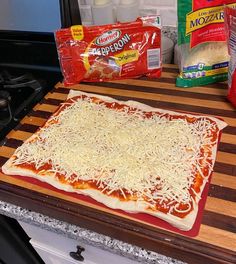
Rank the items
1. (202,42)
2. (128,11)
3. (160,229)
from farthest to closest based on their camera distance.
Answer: (128,11)
(202,42)
(160,229)

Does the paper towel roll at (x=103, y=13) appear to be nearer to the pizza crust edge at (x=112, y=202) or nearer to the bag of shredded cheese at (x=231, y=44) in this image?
the bag of shredded cheese at (x=231, y=44)

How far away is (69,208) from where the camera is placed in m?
0.53

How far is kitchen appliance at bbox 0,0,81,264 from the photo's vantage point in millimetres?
803

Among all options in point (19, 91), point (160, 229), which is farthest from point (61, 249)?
point (19, 91)

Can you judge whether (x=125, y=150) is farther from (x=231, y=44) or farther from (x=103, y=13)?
(x=103, y=13)

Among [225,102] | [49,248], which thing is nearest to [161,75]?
[225,102]

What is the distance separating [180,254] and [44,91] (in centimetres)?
59

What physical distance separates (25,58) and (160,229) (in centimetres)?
75

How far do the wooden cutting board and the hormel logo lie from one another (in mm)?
140

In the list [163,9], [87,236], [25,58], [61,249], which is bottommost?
[61,249]

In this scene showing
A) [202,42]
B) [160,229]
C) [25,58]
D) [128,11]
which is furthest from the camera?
[25,58]

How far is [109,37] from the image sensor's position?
79cm

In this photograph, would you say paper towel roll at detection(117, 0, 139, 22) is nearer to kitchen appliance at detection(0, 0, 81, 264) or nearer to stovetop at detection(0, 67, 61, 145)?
kitchen appliance at detection(0, 0, 81, 264)

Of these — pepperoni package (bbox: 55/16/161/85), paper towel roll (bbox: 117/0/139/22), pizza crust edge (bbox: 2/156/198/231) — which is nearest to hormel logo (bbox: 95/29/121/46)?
pepperoni package (bbox: 55/16/161/85)
